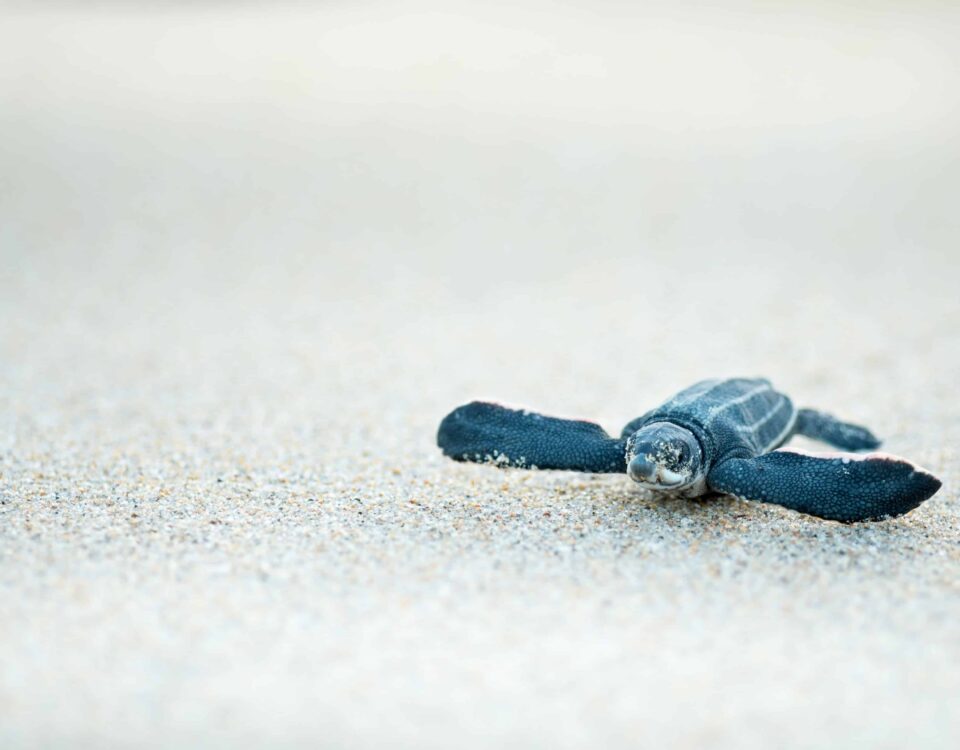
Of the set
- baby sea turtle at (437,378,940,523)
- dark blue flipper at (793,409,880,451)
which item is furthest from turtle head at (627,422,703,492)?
dark blue flipper at (793,409,880,451)

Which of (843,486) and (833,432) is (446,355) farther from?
(843,486)

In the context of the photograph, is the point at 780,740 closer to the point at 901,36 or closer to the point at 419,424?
the point at 419,424

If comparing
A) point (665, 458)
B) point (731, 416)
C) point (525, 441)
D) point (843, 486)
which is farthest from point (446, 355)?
point (843, 486)

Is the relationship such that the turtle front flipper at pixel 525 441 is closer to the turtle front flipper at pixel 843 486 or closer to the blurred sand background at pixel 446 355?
the blurred sand background at pixel 446 355

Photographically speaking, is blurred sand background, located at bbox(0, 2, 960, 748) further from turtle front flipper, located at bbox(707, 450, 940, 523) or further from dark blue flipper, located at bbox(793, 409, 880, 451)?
dark blue flipper, located at bbox(793, 409, 880, 451)

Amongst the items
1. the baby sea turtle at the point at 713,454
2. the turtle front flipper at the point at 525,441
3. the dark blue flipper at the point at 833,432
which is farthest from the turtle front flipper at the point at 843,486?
the dark blue flipper at the point at 833,432

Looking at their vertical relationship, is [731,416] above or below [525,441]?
above

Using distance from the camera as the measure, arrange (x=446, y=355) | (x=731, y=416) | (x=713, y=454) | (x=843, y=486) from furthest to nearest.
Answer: (x=446, y=355) → (x=731, y=416) → (x=713, y=454) → (x=843, y=486)
